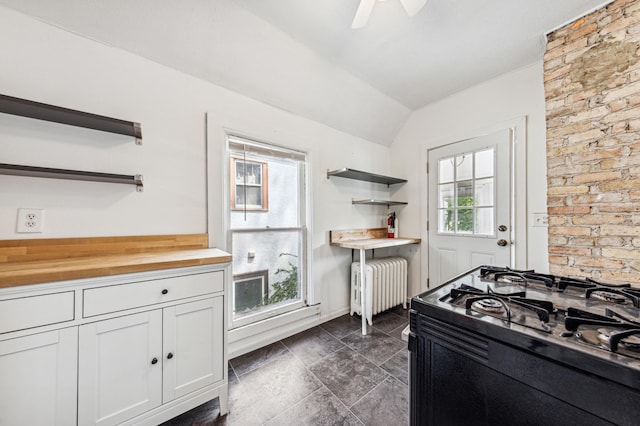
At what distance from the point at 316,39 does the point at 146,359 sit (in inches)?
97.0

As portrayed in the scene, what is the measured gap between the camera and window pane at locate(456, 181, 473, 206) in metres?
2.58

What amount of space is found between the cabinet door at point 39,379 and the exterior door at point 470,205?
10.3ft

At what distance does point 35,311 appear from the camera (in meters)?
0.96

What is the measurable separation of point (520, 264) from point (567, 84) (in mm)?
1595

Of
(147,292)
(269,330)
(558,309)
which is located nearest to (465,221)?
(558,309)

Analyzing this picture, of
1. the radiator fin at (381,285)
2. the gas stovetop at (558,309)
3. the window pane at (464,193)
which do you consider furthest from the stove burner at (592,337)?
the window pane at (464,193)

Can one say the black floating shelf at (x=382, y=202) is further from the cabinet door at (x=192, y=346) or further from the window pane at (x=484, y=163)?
the cabinet door at (x=192, y=346)

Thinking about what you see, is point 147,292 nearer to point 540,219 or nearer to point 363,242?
point 363,242

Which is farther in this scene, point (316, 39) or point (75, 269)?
point (316, 39)

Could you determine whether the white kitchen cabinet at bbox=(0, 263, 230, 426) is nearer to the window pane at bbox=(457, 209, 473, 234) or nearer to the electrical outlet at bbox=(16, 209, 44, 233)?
the electrical outlet at bbox=(16, 209, 44, 233)

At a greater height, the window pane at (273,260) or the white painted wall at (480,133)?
the white painted wall at (480,133)

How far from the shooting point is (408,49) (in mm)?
2043

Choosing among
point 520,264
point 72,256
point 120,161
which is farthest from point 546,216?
point 72,256

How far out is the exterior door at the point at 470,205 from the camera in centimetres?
234
